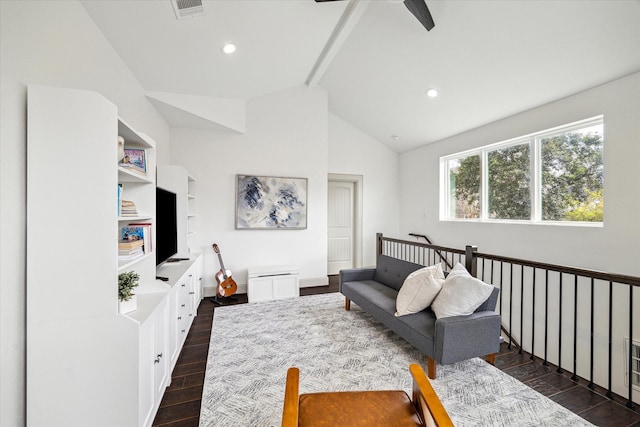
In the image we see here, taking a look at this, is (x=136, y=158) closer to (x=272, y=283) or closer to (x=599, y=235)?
(x=272, y=283)

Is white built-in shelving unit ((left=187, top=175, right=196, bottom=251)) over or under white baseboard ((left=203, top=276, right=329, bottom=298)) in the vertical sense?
over

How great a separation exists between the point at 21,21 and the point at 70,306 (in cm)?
143

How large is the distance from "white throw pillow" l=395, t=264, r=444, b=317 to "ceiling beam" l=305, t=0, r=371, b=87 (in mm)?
2637

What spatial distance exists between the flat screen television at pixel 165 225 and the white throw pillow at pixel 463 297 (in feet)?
7.97

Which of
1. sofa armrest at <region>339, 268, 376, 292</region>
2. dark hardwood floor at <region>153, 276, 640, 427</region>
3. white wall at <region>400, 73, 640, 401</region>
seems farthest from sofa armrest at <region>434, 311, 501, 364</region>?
white wall at <region>400, 73, 640, 401</region>

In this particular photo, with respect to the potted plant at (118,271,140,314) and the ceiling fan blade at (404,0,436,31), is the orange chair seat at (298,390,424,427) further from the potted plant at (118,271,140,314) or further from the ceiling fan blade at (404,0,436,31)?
Result: the ceiling fan blade at (404,0,436,31)

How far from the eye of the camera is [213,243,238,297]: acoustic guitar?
3.86 metres

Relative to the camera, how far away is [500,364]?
2.34 meters

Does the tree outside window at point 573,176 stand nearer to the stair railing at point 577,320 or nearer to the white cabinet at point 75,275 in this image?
the stair railing at point 577,320

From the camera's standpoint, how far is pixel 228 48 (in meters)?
2.84

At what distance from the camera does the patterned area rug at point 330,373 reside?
173cm

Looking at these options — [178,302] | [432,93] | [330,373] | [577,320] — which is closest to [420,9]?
[432,93]

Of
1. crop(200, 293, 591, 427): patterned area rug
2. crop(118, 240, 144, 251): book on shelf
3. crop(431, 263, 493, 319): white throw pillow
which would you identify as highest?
crop(118, 240, 144, 251): book on shelf

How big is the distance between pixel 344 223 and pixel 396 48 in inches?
127
